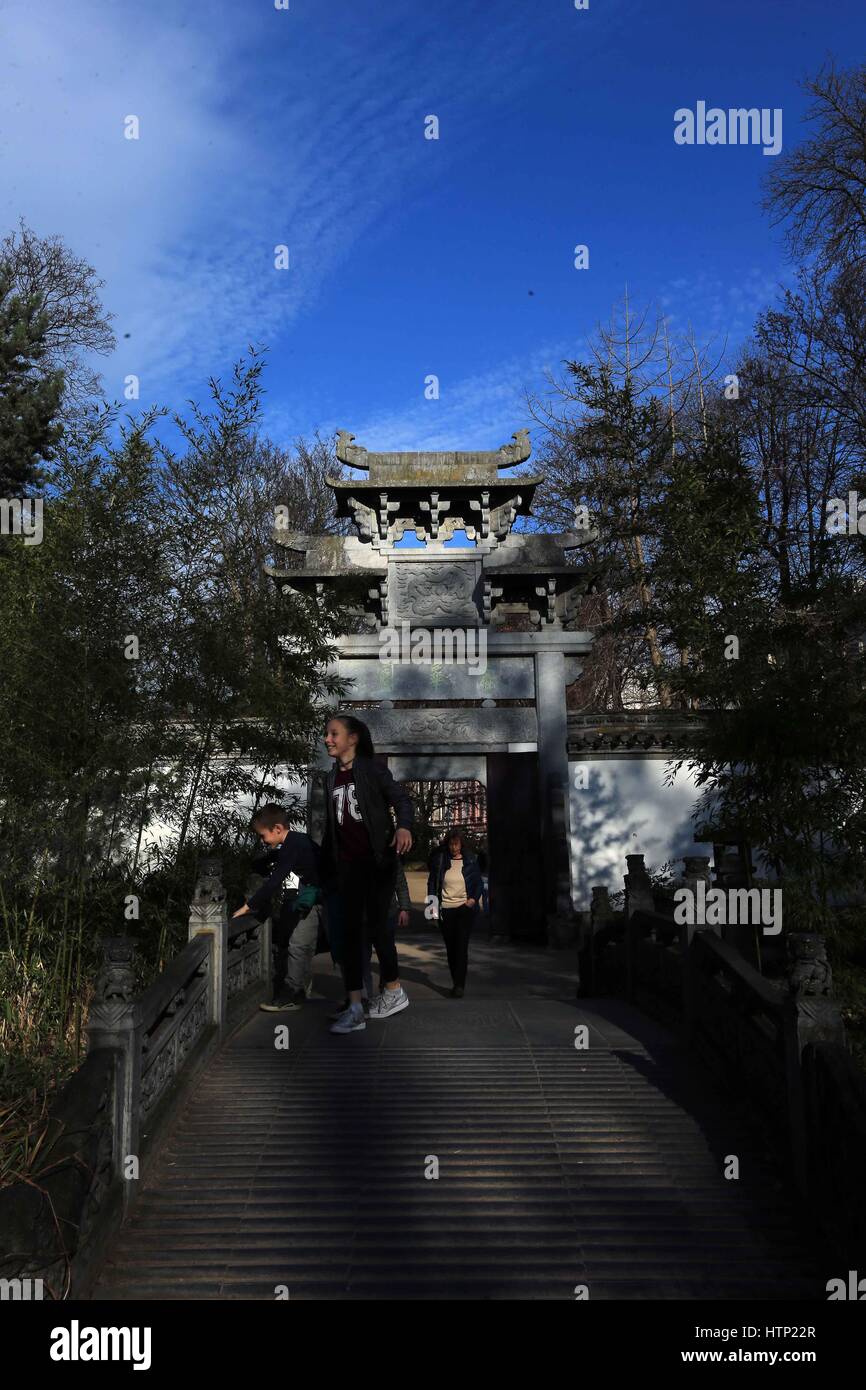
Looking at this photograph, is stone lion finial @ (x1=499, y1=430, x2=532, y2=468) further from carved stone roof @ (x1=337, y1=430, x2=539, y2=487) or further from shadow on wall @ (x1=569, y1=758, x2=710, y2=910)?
shadow on wall @ (x1=569, y1=758, x2=710, y2=910)

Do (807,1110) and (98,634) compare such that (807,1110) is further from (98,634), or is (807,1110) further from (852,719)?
(98,634)

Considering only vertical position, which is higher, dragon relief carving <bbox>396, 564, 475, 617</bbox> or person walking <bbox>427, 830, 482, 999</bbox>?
dragon relief carving <bbox>396, 564, 475, 617</bbox>

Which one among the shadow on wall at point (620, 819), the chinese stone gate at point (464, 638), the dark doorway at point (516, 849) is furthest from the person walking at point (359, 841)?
the shadow on wall at point (620, 819)

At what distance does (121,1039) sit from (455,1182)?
145 cm

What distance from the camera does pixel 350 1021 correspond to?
553cm

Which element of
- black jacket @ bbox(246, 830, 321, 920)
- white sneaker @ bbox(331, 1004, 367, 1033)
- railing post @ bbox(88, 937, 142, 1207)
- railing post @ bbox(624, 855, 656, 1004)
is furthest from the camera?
railing post @ bbox(624, 855, 656, 1004)

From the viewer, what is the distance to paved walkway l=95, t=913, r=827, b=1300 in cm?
334

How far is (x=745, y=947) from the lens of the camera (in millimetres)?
6699

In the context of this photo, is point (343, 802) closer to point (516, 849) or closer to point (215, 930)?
point (215, 930)

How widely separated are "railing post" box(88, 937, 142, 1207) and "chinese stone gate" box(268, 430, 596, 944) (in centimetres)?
890

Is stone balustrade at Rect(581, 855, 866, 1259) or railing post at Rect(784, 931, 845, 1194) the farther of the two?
railing post at Rect(784, 931, 845, 1194)

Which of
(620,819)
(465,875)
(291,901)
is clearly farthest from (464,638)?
(291,901)

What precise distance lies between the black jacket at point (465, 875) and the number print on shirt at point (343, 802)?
7.41 ft

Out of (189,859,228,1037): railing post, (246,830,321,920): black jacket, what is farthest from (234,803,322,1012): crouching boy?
(189,859,228,1037): railing post
